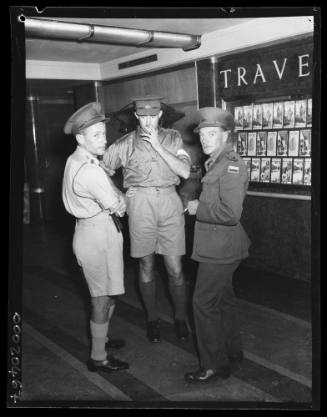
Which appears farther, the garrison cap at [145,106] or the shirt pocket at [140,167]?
the shirt pocket at [140,167]

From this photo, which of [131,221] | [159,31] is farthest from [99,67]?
[131,221]

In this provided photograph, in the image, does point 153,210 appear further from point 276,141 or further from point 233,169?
point 276,141

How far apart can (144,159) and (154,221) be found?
0.52 metres

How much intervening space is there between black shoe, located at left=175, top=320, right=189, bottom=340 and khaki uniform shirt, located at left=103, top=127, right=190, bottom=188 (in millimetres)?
1172

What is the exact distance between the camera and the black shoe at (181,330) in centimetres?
403

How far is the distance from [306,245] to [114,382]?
8.84ft

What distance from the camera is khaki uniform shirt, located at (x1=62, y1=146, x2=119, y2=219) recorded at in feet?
10.3

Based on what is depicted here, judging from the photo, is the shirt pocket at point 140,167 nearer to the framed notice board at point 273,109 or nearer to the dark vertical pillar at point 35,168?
the framed notice board at point 273,109

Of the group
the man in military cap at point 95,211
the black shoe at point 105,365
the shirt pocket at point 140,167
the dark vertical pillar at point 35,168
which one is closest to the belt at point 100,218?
the man in military cap at point 95,211

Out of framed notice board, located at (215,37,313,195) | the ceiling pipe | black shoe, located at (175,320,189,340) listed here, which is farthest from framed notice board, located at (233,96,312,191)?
black shoe, located at (175,320,189,340)

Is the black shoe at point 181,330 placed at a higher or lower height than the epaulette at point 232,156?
lower

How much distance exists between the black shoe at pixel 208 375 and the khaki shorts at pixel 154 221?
1.06 metres
